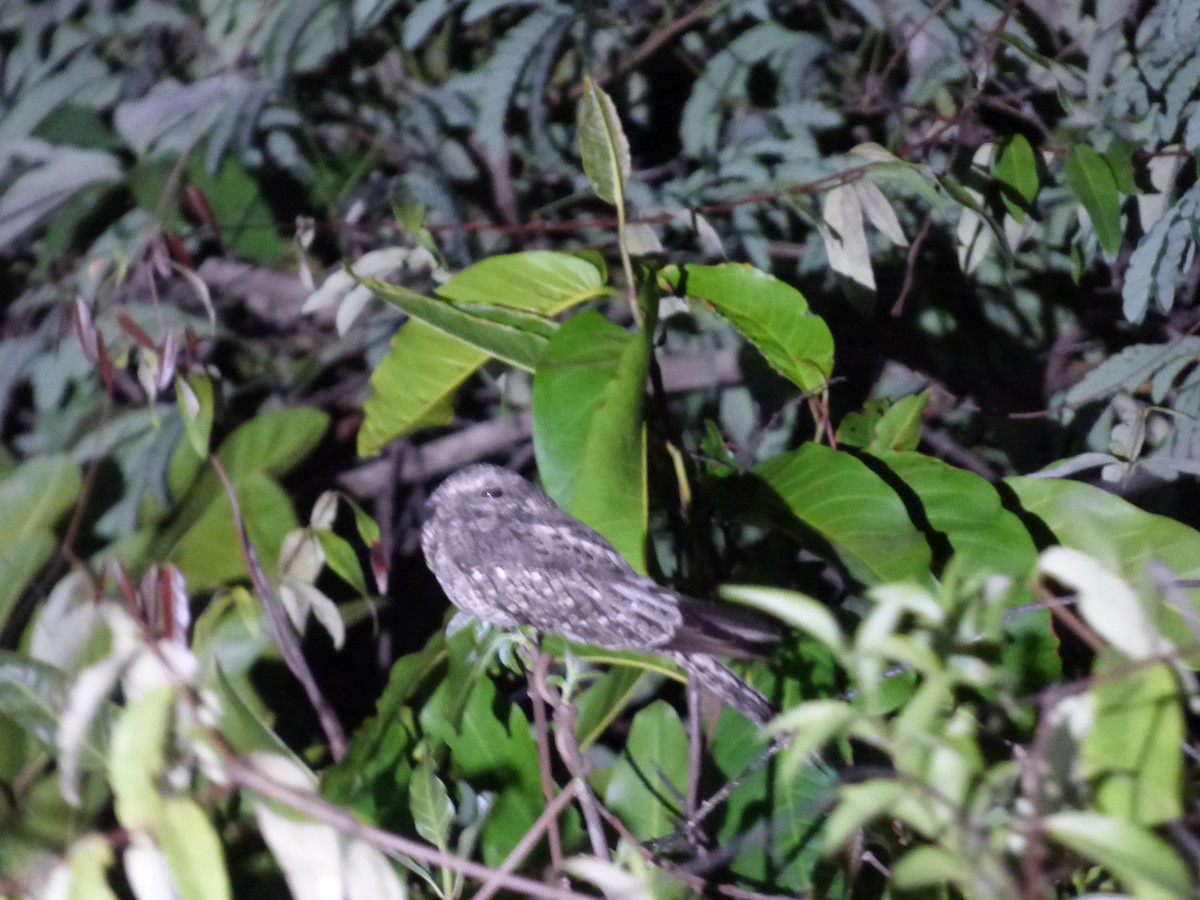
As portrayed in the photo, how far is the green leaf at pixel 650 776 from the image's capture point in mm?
1017

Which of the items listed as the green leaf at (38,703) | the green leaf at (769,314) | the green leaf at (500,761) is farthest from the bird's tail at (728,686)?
the green leaf at (38,703)

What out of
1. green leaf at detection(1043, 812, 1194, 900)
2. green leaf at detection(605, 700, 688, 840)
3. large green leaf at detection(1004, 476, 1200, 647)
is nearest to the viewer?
green leaf at detection(1043, 812, 1194, 900)

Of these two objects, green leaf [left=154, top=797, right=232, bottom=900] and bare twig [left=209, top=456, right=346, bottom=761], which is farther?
bare twig [left=209, top=456, right=346, bottom=761]

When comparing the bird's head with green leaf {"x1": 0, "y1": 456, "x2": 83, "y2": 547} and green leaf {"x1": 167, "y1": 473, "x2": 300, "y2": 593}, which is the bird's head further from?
green leaf {"x1": 0, "y1": 456, "x2": 83, "y2": 547}

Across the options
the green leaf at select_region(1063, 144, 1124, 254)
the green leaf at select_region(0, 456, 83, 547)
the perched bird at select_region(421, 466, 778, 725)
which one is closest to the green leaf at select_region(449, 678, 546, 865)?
the perched bird at select_region(421, 466, 778, 725)

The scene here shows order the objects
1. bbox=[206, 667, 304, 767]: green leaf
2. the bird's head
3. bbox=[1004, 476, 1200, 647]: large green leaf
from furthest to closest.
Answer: the bird's head → bbox=[1004, 476, 1200, 647]: large green leaf → bbox=[206, 667, 304, 767]: green leaf

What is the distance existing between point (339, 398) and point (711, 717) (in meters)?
0.96

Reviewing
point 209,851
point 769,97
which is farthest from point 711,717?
point 769,97

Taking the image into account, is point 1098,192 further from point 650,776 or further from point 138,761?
point 138,761

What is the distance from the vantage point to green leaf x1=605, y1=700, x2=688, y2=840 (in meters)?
1.02

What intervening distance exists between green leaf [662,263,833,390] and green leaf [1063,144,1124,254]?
1.32ft

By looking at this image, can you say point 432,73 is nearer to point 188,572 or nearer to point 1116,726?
point 188,572

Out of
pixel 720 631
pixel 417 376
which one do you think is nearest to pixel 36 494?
pixel 417 376

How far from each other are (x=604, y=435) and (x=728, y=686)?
378mm
